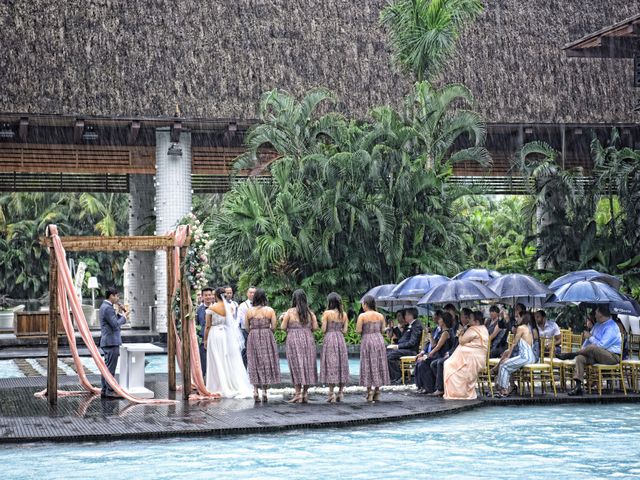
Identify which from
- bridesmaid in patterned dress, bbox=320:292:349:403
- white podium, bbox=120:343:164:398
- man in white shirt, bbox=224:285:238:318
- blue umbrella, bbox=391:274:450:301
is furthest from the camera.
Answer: blue umbrella, bbox=391:274:450:301

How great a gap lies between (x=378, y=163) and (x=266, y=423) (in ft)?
43.2

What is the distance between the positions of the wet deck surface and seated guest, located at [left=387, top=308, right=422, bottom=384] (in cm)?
124

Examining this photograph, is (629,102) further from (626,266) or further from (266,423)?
(266,423)

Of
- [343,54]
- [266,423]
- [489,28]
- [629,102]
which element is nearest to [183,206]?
[343,54]

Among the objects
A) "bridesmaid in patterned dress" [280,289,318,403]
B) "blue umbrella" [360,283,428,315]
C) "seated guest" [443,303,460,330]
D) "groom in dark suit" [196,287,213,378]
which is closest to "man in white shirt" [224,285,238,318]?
"groom in dark suit" [196,287,213,378]

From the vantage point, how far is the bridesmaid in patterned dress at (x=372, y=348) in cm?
Answer: 1504

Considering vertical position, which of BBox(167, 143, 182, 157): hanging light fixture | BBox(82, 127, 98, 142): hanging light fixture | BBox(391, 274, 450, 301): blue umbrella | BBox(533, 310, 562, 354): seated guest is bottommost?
BBox(533, 310, 562, 354): seated guest

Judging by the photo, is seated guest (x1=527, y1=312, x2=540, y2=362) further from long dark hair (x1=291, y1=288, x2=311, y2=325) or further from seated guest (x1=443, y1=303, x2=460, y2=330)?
long dark hair (x1=291, y1=288, x2=311, y2=325)

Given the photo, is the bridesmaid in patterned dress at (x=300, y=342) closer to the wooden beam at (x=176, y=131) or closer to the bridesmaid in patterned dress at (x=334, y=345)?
the bridesmaid in patterned dress at (x=334, y=345)

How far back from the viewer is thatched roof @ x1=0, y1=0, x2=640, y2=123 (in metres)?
27.8

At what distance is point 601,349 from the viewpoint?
1584 centimetres

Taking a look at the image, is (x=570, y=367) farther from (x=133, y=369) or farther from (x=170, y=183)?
(x=170, y=183)

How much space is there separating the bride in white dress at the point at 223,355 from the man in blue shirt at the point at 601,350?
4.60m

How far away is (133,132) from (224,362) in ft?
42.3
